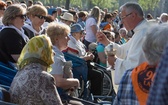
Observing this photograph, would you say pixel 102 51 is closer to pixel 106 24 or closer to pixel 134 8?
pixel 134 8

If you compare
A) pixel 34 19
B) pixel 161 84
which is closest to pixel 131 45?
pixel 34 19

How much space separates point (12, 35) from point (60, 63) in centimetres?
71

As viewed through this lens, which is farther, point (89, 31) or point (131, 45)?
point (89, 31)

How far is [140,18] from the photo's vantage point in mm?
5273

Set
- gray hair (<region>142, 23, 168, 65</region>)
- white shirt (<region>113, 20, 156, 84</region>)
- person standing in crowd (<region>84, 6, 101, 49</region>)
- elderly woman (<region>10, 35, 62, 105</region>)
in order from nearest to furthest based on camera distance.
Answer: gray hair (<region>142, 23, 168, 65</region>), elderly woman (<region>10, 35, 62, 105</region>), white shirt (<region>113, 20, 156, 84</region>), person standing in crowd (<region>84, 6, 101, 49</region>)

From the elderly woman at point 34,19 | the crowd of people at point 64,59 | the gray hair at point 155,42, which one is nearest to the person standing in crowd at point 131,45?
the crowd of people at point 64,59

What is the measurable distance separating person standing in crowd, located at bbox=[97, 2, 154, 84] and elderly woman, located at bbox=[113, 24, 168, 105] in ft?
5.73

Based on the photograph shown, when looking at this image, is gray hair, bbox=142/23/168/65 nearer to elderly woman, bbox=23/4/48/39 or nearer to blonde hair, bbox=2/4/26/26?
blonde hair, bbox=2/4/26/26

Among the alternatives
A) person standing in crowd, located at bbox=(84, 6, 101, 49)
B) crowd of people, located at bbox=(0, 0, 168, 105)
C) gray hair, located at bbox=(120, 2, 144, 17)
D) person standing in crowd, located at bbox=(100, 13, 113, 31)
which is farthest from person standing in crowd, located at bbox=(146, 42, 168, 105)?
person standing in crowd, located at bbox=(100, 13, 113, 31)

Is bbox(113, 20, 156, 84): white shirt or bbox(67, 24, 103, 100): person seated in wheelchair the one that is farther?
bbox(67, 24, 103, 100): person seated in wheelchair

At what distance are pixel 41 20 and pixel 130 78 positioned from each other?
3957 millimetres

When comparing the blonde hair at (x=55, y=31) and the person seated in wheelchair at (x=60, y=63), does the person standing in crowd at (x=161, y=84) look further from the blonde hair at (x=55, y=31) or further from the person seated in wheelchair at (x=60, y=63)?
the blonde hair at (x=55, y=31)

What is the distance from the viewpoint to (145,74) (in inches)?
111

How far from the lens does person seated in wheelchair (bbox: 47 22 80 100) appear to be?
519cm
